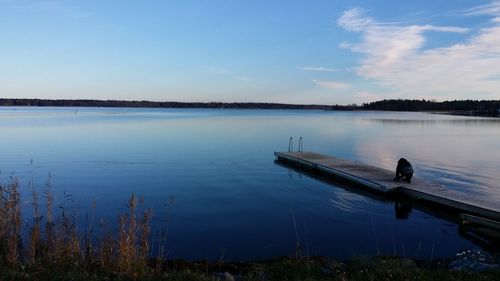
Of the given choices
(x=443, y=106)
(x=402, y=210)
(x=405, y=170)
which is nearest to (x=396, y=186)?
(x=405, y=170)

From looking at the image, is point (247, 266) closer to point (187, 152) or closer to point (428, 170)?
point (428, 170)

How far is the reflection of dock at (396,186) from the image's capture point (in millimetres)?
12172

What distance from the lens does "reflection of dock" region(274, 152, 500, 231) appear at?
39.9 ft

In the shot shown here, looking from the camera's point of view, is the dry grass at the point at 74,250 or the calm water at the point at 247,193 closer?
the dry grass at the point at 74,250

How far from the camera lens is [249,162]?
23875 millimetres

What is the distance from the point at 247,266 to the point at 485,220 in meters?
6.92

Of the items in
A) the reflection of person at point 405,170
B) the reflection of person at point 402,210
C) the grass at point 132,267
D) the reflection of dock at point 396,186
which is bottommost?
the reflection of person at point 402,210

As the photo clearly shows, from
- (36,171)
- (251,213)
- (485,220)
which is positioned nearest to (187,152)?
(36,171)

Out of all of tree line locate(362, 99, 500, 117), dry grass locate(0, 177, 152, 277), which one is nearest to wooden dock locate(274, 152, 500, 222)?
dry grass locate(0, 177, 152, 277)

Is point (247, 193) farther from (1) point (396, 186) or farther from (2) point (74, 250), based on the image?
(2) point (74, 250)

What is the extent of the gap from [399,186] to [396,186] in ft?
0.36

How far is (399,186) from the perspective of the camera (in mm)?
15523

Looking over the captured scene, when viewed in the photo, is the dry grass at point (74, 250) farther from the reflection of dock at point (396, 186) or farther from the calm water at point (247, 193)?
the reflection of dock at point (396, 186)

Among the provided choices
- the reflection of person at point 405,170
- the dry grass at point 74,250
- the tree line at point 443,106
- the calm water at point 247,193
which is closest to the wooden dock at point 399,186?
the reflection of person at point 405,170
